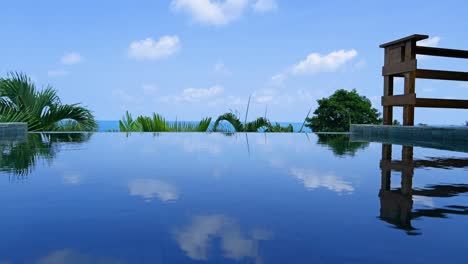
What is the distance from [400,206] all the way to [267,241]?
1.00 meters

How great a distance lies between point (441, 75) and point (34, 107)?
10.2m

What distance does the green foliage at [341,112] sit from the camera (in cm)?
1858

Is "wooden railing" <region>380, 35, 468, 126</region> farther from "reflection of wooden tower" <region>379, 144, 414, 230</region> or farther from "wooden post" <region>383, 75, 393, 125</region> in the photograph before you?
"reflection of wooden tower" <region>379, 144, 414, 230</region>

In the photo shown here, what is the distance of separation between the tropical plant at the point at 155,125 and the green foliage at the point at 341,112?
8172mm

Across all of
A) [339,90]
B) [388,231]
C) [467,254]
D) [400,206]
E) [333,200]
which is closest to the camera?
[467,254]

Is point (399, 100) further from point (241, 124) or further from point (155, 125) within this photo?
point (155, 125)

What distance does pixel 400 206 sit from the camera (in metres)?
2.21

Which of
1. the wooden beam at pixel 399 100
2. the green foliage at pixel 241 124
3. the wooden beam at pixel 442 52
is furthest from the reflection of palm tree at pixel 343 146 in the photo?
the green foliage at pixel 241 124

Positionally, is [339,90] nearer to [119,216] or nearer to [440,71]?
[440,71]

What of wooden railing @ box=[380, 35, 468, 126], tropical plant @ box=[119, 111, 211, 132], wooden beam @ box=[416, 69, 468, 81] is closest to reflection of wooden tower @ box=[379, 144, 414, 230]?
wooden railing @ box=[380, 35, 468, 126]

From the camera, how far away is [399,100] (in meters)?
9.80

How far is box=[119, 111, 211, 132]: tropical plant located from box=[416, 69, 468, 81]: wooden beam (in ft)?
19.5

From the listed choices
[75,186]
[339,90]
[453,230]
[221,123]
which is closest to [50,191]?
[75,186]

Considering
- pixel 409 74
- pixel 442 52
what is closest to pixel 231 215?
pixel 409 74
